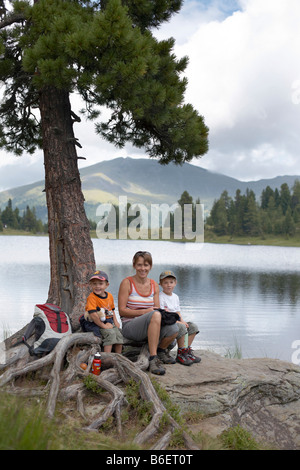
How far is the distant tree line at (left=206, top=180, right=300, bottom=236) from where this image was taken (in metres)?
112

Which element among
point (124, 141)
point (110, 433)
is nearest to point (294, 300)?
point (124, 141)

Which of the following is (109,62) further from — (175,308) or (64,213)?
(175,308)

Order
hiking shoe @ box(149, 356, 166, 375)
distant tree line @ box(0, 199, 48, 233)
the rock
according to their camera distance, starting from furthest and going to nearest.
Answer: distant tree line @ box(0, 199, 48, 233) < hiking shoe @ box(149, 356, 166, 375) < the rock

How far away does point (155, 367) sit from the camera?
19.3 ft

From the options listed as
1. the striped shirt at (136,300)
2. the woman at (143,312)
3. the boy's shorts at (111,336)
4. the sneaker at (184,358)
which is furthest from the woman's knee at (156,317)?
the sneaker at (184,358)

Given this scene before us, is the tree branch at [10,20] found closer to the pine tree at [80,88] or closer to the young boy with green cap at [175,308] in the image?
the pine tree at [80,88]

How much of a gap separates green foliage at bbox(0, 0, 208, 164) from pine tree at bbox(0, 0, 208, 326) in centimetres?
2

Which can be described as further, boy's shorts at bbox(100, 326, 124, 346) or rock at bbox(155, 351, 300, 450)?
boy's shorts at bbox(100, 326, 124, 346)

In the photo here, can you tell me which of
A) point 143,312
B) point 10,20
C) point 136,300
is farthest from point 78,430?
point 10,20

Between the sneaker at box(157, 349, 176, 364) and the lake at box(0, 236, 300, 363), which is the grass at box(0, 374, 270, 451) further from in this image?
the lake at box(0, 236, 300, 363)

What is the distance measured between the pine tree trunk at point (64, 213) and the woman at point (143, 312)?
1.73 m

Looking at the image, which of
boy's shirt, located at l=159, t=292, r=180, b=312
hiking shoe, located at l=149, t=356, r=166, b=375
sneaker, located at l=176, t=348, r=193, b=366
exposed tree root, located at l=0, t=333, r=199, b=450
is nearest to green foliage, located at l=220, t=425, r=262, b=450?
exposed tree root, located at l=0, t=333, r=199, b=450

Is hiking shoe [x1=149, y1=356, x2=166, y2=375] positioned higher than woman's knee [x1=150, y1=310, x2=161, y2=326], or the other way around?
woman's knee [x1=150, y1=310, x2=161, y2=326]

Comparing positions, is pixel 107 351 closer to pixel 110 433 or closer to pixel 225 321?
pixel 110 433
